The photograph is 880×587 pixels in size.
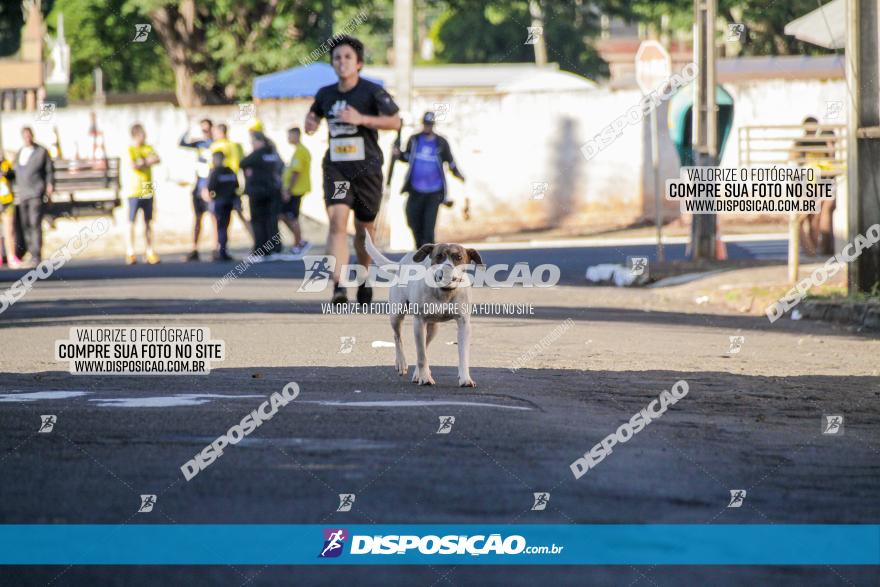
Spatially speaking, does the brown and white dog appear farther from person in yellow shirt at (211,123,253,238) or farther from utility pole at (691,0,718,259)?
→ person in yellow shirt at (211,123,253,238)

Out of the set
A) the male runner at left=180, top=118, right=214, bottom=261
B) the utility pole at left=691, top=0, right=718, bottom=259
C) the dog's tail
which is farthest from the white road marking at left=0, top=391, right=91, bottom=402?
the male runner at left=180, top=118, right=214, bottom=261

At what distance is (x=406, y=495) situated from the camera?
20.6ft

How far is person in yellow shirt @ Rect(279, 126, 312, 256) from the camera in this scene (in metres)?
26.6

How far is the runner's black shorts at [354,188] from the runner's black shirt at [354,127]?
3cm

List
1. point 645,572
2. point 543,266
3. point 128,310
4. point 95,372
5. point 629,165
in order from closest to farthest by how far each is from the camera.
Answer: point 645,572 < point 95,372 < point 128,310 < point 543,266 < point 629,165

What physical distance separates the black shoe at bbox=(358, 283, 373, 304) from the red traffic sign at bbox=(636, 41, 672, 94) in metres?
10.2

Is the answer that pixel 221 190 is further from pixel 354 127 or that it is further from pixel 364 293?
pixel 354 127

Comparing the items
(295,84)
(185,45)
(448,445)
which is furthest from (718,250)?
(185,45)

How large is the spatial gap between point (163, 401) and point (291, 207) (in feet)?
60.3

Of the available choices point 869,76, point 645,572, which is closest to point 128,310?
point 869,76

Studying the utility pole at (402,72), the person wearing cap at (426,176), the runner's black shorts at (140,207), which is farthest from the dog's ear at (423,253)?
the utility pole at (402,72)

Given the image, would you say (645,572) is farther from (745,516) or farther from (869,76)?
(869,76)

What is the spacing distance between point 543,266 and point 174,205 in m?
13.7

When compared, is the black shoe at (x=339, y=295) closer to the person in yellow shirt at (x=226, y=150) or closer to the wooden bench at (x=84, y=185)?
the person in yellow shirt at (x=226, y=150)
